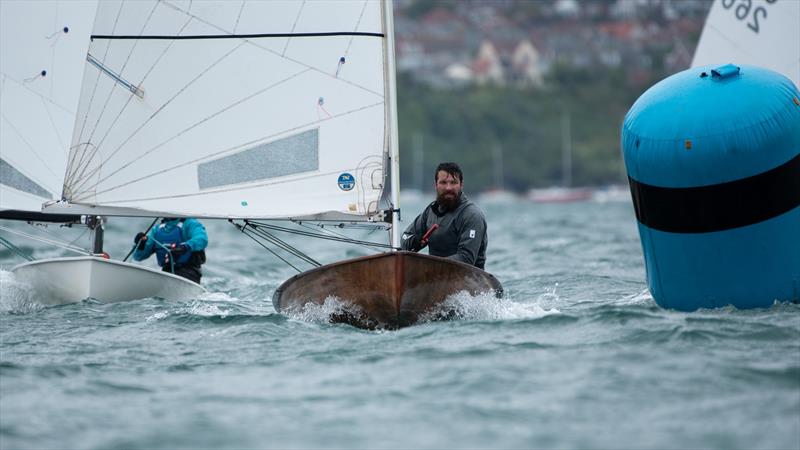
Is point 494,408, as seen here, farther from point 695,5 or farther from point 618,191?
point 695,5

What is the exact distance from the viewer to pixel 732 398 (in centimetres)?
553

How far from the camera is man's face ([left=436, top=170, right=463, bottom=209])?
7996mm

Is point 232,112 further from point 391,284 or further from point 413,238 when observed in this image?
point 391,284

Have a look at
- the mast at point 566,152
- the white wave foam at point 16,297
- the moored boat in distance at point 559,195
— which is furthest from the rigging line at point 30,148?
the mast at point 566,152

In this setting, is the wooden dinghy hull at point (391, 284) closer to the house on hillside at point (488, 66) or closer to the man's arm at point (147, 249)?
the man's arm at point (147, 249)

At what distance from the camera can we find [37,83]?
30.7 feet

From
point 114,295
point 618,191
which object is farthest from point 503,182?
point 114,295

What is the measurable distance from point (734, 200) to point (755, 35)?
6.33 meters

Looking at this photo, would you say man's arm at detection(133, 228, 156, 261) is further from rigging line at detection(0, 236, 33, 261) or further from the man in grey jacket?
the man in grey jacket

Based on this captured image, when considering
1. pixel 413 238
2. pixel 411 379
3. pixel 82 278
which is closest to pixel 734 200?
pixel 413 238

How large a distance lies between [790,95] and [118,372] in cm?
400

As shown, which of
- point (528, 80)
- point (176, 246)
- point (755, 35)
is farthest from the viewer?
point (528, 80)

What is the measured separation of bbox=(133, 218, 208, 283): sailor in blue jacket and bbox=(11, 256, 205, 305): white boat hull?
679mm

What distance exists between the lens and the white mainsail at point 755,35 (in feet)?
40.6
